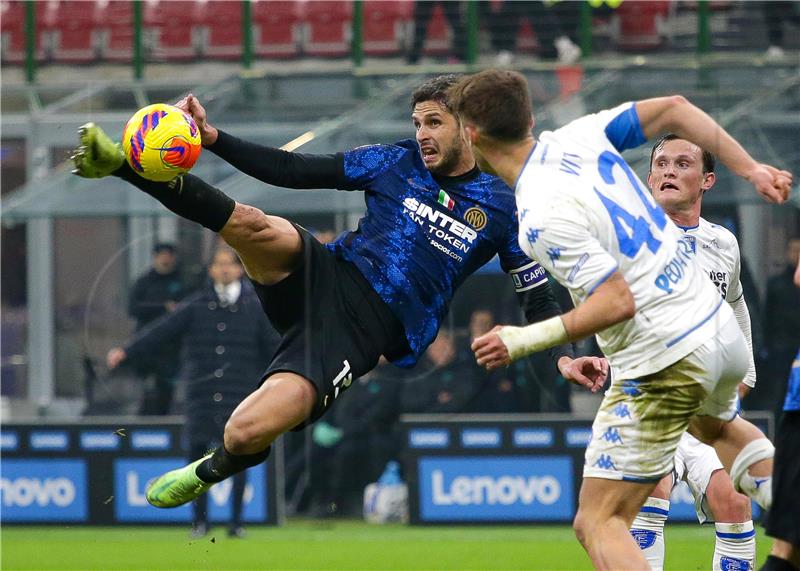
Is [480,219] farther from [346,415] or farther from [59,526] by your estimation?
[59,526]

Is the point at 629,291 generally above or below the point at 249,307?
above

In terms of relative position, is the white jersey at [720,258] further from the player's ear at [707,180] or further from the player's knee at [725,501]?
the player's knee at [725,501]

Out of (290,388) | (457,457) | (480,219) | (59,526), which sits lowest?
(59,526)

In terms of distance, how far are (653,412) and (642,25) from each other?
9990mm

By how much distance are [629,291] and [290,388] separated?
6.11 feet

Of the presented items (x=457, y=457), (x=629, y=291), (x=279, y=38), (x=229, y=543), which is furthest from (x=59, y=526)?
(x=629, y=291)

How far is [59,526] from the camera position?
38.4ft

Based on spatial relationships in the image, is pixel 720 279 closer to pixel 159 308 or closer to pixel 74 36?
pixel 159 308

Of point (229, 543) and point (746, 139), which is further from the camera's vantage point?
point (746, 139)

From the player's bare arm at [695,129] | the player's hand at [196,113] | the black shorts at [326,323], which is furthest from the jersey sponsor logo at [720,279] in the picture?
the player's hand at [196,113]

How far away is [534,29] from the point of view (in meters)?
13.8

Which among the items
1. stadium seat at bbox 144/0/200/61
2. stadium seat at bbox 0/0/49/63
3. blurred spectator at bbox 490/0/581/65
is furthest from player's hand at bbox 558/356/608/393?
stadium seat at bbox 0/0/49/63

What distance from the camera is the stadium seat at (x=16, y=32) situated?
1502 cm

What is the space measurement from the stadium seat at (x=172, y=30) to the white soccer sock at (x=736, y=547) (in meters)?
10.1
